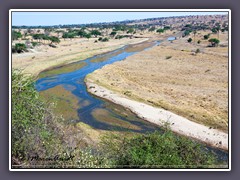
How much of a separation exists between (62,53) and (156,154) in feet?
136

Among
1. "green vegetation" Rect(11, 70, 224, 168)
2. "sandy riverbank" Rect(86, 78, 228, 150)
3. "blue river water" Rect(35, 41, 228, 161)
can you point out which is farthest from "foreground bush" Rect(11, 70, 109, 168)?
"sandy riverbank" Rect(86, 78, 228, 150)

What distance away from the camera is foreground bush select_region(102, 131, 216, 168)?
8172 mm

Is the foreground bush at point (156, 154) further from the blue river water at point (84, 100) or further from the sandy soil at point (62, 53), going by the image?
the sandy soil at point (62, 53)

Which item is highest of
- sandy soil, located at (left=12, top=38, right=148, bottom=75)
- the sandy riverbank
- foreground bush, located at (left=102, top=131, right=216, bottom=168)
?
sandy soil, located at (left=12, top=38, right=148, bottom=75)

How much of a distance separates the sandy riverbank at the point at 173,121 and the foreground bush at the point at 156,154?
189 inches

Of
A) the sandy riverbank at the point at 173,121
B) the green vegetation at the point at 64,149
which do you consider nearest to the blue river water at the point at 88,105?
the sandy riverbank at the point at 173,121

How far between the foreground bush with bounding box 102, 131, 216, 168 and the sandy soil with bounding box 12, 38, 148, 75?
20.8 m

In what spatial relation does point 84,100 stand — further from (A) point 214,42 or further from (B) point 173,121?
(A) point 214,42

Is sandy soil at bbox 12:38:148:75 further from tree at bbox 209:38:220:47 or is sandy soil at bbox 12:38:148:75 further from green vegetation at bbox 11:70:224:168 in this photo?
green vegetation at bbox 11:70:224:168

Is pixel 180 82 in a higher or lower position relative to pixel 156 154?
higher

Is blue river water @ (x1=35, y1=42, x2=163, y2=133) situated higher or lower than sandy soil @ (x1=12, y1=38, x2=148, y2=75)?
lower

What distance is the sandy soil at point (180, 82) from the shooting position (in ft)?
70.3

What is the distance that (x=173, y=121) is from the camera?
20000 millimetres

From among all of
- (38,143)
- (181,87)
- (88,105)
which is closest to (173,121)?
(88,105)
